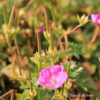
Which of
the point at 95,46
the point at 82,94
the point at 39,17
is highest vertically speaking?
the point at 39,17

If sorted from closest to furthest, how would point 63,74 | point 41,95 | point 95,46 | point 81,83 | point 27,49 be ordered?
point 63,74
point 41,95
point 81,83
point 27,49
point 95,46

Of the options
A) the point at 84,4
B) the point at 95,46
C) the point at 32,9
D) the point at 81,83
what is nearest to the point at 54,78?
the point at 81,83

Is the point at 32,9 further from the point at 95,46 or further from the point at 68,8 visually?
the point at 95,46

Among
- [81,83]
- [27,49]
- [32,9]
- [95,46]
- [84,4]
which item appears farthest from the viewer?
[84,4]

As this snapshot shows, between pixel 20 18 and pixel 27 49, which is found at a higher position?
pixel 20 18

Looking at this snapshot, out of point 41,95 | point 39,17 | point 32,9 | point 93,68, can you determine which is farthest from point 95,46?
point 41,95

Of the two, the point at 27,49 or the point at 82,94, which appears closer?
the point at 82,94
